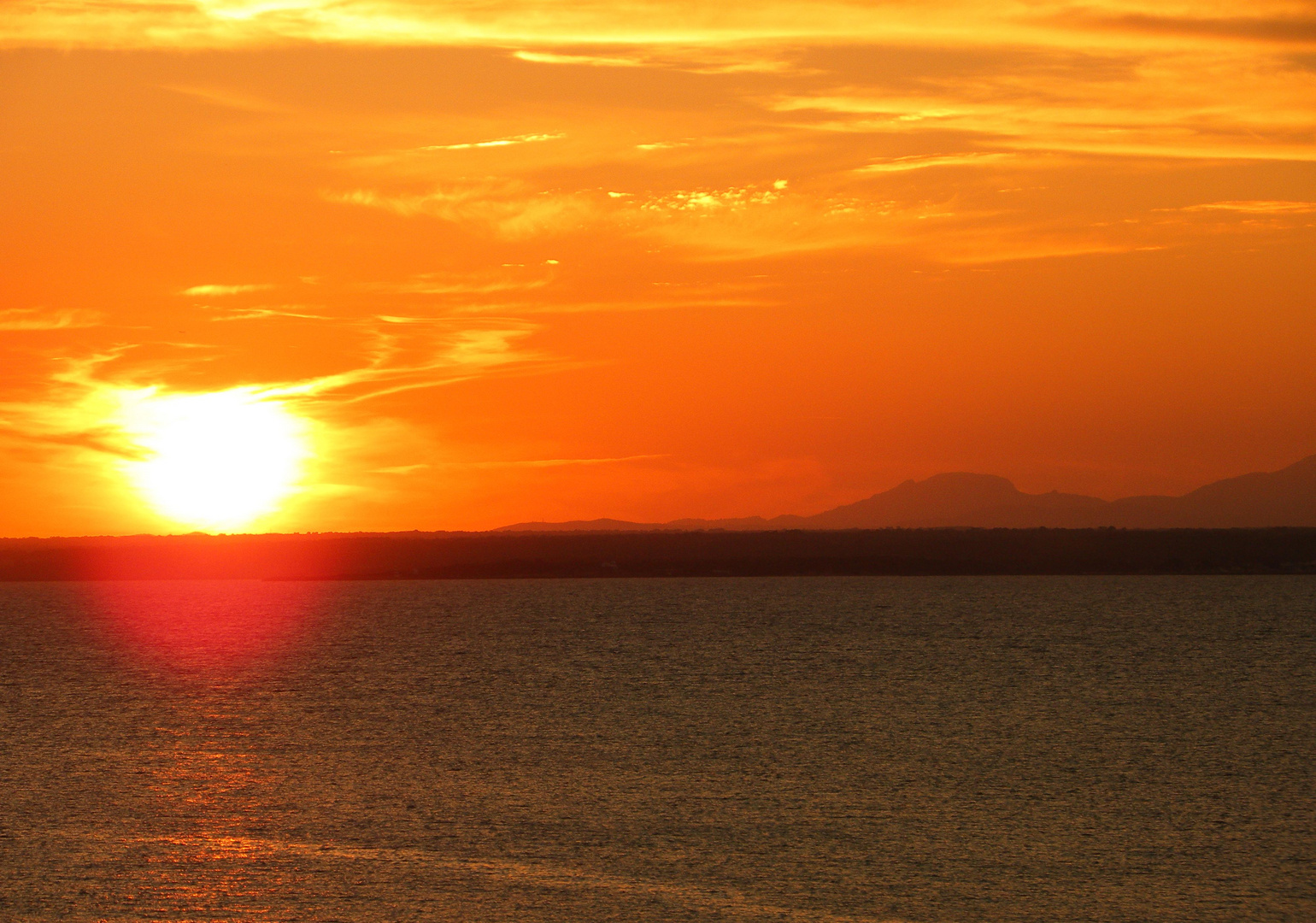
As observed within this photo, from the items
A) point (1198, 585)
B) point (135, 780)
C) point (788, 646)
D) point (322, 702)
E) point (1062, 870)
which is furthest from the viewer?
point (1198, 585)

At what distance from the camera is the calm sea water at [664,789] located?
54.0 feet

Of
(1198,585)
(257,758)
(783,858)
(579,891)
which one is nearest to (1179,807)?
(783,858)

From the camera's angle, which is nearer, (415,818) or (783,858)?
(783,858)

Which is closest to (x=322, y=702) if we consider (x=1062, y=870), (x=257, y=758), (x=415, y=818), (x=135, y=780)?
(x=257, y=758)

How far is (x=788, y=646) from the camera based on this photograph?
235 feet

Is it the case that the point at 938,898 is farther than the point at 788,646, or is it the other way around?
the point at 788,646

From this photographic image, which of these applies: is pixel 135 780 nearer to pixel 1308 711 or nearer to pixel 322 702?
pixel 322 702

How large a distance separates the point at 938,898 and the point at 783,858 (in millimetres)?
2818

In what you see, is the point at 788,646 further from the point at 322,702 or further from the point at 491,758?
the point at 491,758

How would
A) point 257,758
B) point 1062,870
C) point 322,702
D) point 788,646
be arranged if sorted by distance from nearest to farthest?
point 1062,870 < point 257,758 < point 322,702 < point 788,646

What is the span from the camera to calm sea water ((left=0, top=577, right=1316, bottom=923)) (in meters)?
16.5

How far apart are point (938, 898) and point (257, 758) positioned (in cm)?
1754

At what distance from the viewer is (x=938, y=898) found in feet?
53.1

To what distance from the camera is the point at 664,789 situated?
80.1 feet
